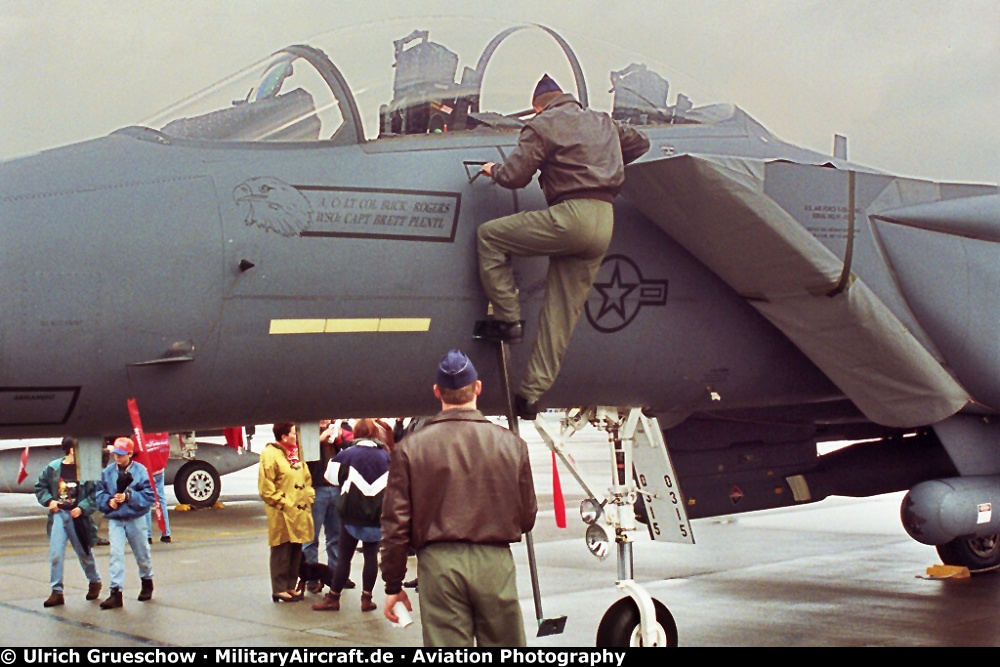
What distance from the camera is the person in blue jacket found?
29.1 feet

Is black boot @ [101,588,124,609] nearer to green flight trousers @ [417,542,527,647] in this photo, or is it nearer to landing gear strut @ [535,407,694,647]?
landing gear strut @ [535,407,694,647]

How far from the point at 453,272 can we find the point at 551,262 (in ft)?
1.46

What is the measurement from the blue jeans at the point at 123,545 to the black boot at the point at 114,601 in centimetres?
3

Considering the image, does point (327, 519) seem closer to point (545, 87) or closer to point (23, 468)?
point (545, 87)

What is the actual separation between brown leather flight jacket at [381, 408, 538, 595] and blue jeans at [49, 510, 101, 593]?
5.79m

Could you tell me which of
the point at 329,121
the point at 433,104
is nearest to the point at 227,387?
the point at 329,121

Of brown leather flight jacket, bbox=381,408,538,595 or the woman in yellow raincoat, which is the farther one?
the woman in yellow raincoat

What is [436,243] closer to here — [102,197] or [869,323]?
[102,197]

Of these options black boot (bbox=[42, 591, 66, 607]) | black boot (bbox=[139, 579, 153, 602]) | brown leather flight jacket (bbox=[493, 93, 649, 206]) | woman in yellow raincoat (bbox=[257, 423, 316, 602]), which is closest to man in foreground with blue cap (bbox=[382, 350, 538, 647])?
brown leather flight jacket (bbox=[493, 93, 649, 206])

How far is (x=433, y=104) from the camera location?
207 inches

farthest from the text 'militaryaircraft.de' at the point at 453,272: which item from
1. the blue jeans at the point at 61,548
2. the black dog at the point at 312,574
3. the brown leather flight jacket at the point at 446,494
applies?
the blue jeans at the point at 61,548

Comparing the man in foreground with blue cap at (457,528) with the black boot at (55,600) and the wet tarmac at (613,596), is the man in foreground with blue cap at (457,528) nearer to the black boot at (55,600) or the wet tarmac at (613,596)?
the wet tarmac at (613,596)

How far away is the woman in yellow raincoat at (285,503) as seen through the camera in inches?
348
